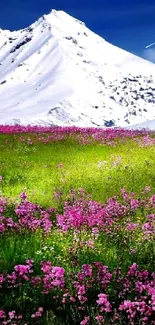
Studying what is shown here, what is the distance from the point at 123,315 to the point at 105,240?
2531 millimetres

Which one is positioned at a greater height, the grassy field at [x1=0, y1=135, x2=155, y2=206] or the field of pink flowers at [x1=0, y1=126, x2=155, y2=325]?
the grassy field at [x1=0, y1=135, x2=155, y2=206]

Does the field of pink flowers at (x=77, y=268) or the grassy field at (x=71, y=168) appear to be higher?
the grassy field at (x=71, y=168)

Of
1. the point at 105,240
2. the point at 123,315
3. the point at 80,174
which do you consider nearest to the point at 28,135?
the point at 80,174

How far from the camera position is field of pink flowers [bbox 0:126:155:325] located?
4.98 m

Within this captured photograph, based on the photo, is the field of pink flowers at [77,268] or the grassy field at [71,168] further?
the grassy field at [71,168]

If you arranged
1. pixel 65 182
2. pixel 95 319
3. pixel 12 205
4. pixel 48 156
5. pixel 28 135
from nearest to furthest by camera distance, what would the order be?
pixel 95 319, pixel 12 205, pixel 65 182, pixel 48 156, pixel 28 135

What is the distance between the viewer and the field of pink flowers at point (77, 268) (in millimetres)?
4984

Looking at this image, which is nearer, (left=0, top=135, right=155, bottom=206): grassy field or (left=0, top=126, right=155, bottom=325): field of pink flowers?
(left=0, top=126, right=155, bottom=325): field of pink flowers

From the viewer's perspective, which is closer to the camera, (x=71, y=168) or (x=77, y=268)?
(x=77, y=268)

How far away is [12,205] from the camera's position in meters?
10.7

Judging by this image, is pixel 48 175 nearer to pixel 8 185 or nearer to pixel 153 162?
pixel 8 185

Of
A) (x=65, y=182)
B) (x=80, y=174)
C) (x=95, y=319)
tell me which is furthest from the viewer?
(x=80, y=174)

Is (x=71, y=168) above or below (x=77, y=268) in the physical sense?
above

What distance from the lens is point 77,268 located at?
625cm
